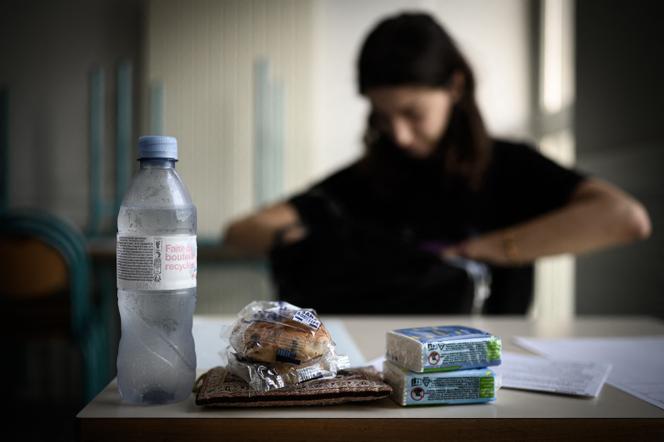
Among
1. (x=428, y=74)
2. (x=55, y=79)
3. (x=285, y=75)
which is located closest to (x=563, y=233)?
(x=428, y=74)

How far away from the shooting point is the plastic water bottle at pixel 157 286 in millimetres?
516

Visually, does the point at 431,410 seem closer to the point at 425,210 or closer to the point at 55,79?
the point at 425,210

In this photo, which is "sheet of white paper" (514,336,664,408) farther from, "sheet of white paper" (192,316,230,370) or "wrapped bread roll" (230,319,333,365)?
"sheet of white paper" (192,316,230,370)

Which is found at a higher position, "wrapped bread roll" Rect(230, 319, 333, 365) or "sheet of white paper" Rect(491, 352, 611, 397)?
"wrapped bread roll" Rect(230, 319, 333, 365)

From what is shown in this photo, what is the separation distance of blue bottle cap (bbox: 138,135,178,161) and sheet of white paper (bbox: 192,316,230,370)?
204mm

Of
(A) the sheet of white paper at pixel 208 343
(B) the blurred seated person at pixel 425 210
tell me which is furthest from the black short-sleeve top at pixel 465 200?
(A) the sheet of white paper at pixel 208 343

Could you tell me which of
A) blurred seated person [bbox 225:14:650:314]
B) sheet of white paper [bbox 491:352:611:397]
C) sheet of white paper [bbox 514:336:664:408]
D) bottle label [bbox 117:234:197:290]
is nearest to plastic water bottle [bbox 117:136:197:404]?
bottle label [bbox 117:234:197:290]

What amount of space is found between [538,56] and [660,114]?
170 cm

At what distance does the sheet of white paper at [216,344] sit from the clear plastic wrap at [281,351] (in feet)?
0.24

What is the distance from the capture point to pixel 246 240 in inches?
65.3

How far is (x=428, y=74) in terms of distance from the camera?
1.45 m

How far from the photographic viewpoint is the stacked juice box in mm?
526

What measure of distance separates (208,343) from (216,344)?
0.5 inches

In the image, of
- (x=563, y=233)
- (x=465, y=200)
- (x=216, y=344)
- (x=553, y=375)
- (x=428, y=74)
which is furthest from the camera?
(x=465, y=200)
